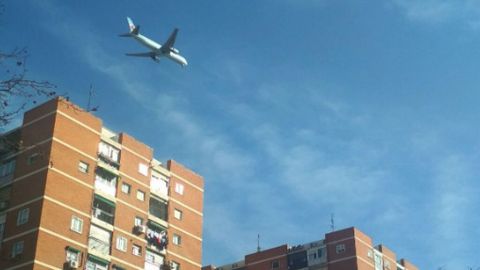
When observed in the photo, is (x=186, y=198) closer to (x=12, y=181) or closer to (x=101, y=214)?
(x=101, y=214)

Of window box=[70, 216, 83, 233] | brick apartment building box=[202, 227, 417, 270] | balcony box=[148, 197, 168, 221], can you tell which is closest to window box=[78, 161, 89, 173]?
window box=[70, 216, 83, 233]

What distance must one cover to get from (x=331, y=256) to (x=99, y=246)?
3117 cm

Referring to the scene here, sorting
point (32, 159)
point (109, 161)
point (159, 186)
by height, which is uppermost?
point (159, 186)

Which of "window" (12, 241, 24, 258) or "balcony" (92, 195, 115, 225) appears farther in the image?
"balcony" (92, 195, 115, 225)

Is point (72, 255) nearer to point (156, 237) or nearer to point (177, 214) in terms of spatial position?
point (156, 237)

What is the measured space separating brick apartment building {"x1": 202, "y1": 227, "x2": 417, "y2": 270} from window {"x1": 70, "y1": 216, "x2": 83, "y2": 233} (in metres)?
32.7

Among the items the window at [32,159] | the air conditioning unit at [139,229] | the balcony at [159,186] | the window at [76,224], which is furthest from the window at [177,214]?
the window at [32,159]

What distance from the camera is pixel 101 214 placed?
57219mm

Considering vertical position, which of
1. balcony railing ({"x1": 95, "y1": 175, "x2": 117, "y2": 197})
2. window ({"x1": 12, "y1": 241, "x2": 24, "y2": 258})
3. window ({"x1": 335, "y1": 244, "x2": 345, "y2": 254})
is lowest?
window ({"x1": 12, "y1": 241, "x2": 24, "y2": 258})

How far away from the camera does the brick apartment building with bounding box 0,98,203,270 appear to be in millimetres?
52469

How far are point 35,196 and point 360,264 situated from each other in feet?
123

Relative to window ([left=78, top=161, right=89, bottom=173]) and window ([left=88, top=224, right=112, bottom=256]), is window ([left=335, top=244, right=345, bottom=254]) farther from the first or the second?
window ([left=78, top=161, right=89, bottom=173])

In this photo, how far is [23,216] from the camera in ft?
175

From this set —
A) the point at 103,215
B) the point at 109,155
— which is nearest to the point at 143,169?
the point at 109,155
